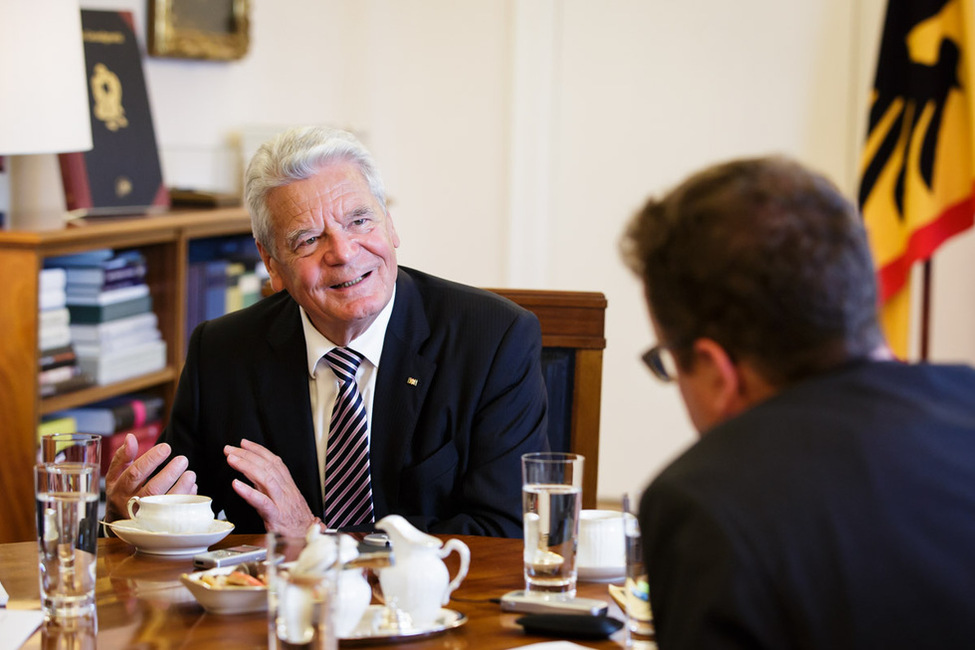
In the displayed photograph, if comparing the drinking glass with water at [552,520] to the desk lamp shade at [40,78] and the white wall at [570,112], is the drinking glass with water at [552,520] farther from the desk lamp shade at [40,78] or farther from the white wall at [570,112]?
the white wall at [570,112]

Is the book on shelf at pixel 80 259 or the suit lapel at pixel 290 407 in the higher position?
the book on shelf at pixel 80 259

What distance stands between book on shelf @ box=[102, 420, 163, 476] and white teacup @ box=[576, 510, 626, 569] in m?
1.86

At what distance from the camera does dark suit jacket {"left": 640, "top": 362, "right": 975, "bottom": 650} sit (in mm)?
816

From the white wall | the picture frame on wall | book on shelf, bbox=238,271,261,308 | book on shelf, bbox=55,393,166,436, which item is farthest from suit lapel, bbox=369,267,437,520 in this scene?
the white wall

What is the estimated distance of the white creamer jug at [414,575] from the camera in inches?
51.9

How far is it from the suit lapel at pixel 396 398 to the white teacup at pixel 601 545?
0.55 m

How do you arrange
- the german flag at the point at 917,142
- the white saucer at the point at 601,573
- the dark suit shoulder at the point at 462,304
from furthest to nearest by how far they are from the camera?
the german flag at the point at 917,142, the dark suit shoulder at the point at 462,304, the white saucer at the point at 601,573

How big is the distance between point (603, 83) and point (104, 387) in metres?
2.47

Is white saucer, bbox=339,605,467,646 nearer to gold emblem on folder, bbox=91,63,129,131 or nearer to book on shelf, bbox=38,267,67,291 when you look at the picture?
book on shelf, bbox=38,267,67,291

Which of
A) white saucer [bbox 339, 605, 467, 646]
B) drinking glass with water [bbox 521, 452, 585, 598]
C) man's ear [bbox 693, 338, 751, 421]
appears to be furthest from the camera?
drinking glass with water [bbox 521, 452, 585, 598]

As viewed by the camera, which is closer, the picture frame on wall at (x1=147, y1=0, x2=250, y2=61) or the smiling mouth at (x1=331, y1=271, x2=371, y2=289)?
the smiling mouth at (x1=331, y1=271, x2=371, y2=289)

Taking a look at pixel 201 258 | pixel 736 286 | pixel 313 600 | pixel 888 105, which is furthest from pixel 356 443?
pixel 888 105

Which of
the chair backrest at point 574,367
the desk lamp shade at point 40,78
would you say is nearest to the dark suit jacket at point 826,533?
the chair backrest at point 574,367

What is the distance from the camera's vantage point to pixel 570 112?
4777mm
